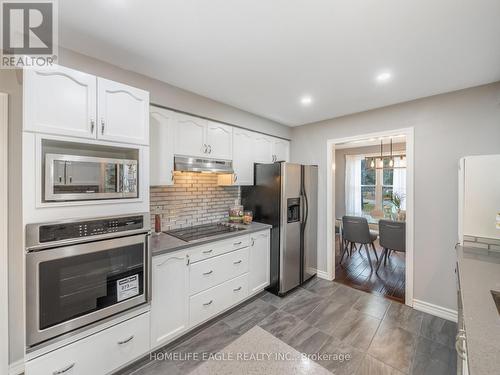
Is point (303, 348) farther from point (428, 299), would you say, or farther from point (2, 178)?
point (2, 178)

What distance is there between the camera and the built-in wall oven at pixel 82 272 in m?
1.28

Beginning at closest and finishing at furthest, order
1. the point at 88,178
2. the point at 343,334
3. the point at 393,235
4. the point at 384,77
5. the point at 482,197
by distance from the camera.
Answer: the point at 88,178
the point at 482,197
the point at 384,77
the point at 343,334
the point at 393,235

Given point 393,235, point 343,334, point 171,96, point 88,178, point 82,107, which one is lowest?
point 343,334

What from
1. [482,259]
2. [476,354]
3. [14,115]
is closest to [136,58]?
[14,115]

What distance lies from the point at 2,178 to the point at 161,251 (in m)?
1.23

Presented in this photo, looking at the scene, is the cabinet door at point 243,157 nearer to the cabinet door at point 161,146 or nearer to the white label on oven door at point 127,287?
the cabinet door at point 161,146

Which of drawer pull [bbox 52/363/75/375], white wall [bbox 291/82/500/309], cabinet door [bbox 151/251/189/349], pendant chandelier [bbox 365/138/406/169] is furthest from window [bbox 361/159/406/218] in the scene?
drawer pull [bbox 52/363/75/375]

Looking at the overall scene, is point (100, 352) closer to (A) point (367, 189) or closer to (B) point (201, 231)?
(B) point (201, 231)

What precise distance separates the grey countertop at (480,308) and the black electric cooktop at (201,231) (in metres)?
1.95

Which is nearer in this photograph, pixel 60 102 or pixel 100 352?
pixel 60 102

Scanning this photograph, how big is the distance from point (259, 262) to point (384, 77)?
2.45 m

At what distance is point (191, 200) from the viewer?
2.83 meters

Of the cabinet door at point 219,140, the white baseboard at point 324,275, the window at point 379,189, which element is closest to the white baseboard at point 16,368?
the cabinet door at point 219,140
